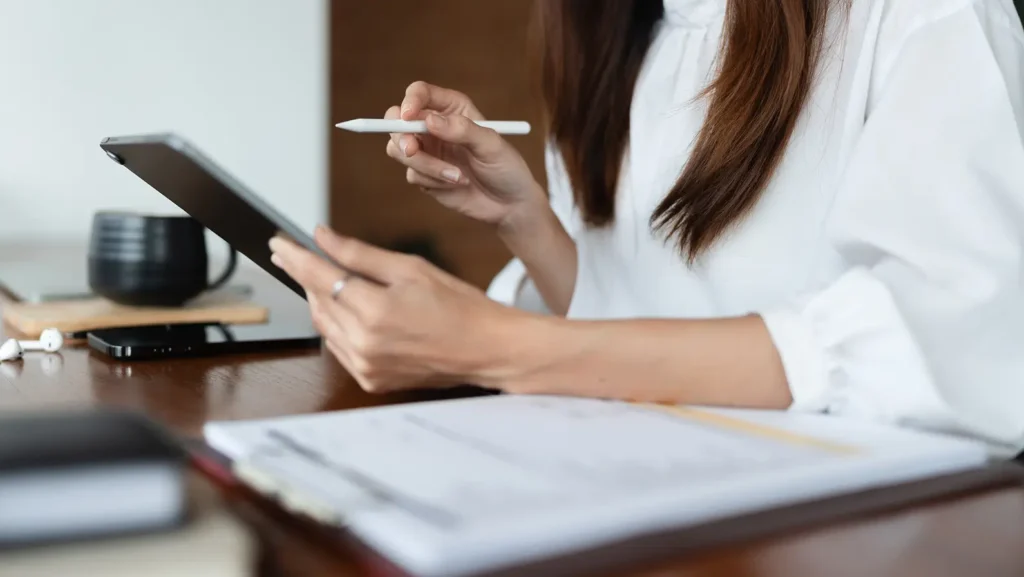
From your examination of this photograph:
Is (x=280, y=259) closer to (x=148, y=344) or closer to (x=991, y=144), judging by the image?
(x=148, y=344)

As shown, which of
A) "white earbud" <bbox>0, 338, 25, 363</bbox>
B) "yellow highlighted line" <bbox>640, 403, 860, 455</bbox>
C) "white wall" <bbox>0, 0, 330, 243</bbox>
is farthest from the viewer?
"white wall" <bbox>0, 0, 330, 243</bbox>

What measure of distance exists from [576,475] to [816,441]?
0.55 feet

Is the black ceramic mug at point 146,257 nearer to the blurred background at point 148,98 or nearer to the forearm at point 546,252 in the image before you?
the forearm at point 546,252

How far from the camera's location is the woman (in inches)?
24.1

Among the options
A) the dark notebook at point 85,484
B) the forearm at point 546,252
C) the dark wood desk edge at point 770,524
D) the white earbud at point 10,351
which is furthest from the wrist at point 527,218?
the dark notebook at point 85,484

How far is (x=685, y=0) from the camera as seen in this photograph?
1055mm

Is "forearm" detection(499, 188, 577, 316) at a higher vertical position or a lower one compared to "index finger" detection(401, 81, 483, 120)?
lower

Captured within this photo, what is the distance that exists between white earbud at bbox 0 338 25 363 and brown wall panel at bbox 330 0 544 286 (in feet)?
8.80

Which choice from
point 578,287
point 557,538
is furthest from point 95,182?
point 557,538

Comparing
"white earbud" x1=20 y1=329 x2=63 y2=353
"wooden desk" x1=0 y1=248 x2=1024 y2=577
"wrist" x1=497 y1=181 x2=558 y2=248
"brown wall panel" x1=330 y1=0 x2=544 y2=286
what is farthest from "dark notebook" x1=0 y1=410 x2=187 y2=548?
"brown wall panel" x1=330 y1=0 x2=544 y2=286

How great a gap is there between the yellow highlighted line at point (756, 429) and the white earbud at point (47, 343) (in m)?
0.52

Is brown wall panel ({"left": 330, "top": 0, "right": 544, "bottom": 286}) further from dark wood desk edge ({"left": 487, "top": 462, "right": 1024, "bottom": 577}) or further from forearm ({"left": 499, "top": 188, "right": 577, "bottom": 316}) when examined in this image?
dark wood desk edge ({"left": 487, "top": 462, "right": 1024, "bottom": 577})

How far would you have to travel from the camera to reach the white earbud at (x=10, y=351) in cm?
77

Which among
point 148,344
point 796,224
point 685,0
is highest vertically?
point 685,0
